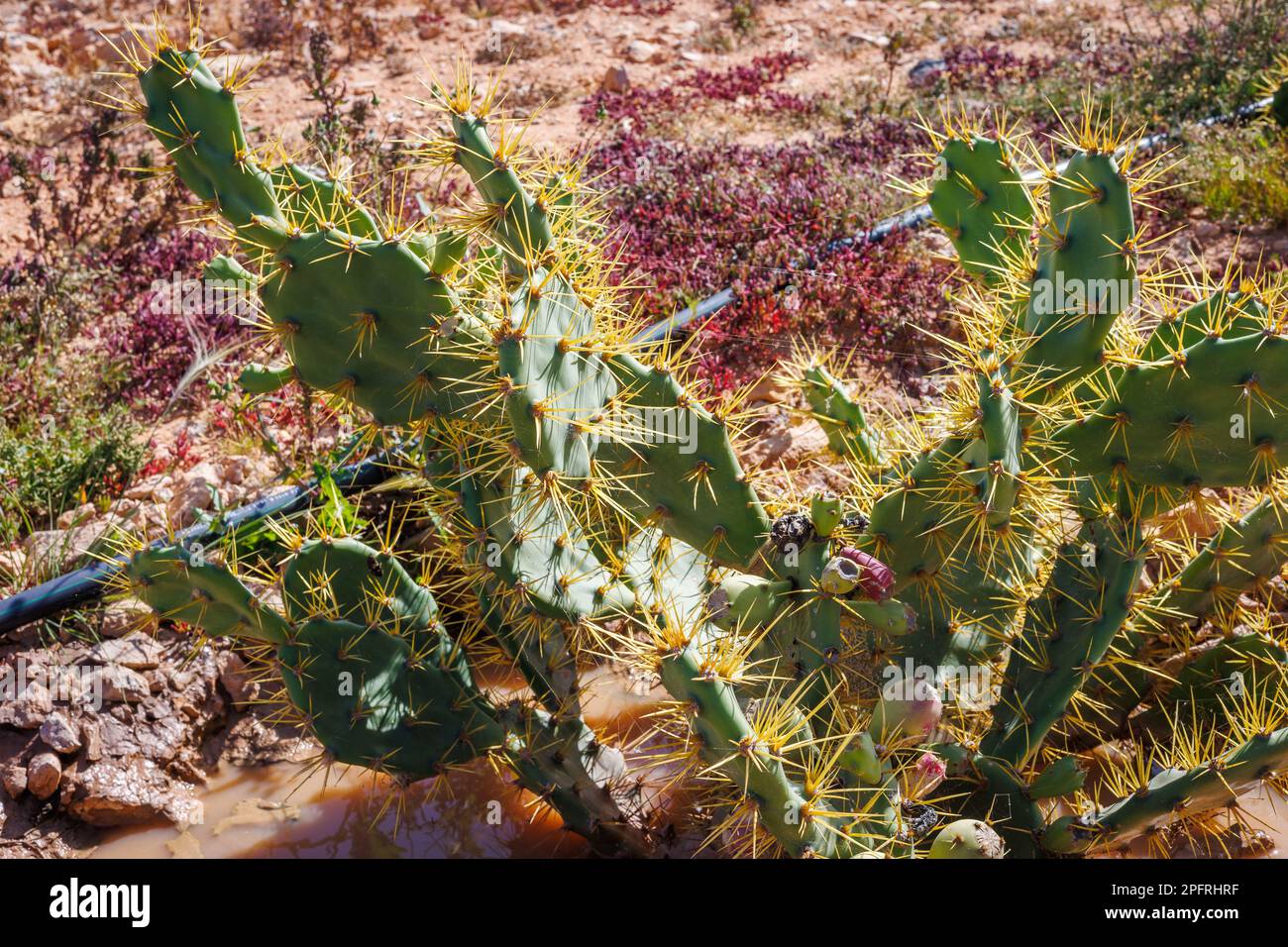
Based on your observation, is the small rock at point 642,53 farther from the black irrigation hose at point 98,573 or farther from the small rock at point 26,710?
the small rock at point 26,710

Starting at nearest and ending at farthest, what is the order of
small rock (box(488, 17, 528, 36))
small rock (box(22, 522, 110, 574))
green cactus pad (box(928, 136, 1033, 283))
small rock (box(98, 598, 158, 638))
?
green cactus pad (box(928, 136, 1033, 283)) → small rock (box(98, 598, 158, 638)) → small rock (box(22, 522, 110, 574)) → small rock (box(488, 17, 528, 36))

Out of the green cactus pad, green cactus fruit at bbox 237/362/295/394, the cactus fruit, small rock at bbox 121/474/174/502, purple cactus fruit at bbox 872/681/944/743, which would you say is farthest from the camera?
small rock at bbox 121/474/174/502

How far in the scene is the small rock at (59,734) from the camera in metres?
3.73

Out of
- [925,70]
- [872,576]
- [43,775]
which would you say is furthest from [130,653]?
[925,70]

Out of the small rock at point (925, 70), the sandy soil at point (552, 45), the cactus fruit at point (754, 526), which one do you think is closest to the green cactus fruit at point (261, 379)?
the cactus fruit at point (754, 526)

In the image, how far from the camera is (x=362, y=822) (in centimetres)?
388

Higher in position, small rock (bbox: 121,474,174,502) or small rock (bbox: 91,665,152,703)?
small rock (bbox: 121,474,174,502)

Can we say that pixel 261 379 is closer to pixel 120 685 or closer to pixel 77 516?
→ pixel 120 685

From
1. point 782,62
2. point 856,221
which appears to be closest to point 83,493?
point 856,221

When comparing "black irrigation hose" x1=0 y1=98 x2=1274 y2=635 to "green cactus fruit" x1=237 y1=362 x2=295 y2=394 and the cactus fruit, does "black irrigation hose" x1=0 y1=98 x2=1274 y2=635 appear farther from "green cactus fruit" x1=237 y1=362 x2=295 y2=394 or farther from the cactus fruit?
"green cactus fruit" x1=237 y1=362 x2=295 y2=394

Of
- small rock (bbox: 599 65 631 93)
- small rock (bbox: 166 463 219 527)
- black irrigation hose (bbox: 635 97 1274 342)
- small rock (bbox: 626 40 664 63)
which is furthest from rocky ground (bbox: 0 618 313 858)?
small rock (bbox: 626 40 664 63)

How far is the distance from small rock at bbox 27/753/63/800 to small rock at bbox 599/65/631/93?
6900 millimetres

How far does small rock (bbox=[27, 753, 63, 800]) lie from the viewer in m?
3.68

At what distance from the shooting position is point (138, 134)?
331 inches
